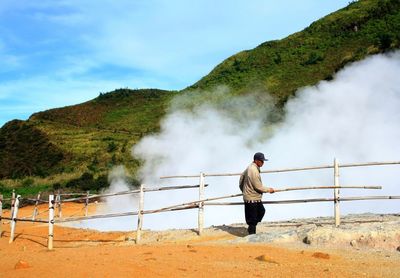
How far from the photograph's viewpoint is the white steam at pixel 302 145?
15.8m

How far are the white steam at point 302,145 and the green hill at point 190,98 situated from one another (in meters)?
4.79

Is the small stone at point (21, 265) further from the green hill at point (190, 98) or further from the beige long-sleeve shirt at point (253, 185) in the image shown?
the green hill at point (190, 98)

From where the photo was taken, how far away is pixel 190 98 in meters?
43.1

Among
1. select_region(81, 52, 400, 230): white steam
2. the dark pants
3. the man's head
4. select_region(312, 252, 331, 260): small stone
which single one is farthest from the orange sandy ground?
select_region(81, 52, 400, 230): white steam

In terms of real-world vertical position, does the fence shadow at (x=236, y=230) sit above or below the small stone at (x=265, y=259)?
above

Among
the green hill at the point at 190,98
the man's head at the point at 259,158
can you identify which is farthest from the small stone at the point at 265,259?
the green hill at the point at 190,98

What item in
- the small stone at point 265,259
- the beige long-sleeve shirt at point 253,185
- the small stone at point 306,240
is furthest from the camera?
the beige long-sleeve shirt at point 253,185

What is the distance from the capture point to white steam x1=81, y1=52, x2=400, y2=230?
1584 cm

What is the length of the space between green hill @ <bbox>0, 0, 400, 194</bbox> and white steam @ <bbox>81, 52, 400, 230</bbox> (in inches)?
189

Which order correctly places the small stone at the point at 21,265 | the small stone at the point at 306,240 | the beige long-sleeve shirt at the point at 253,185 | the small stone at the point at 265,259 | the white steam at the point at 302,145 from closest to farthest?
1. the small stone at the point at 21,265
2. the small stone at the point at 265,259
3. the small stone at the point at 306,240
4. the beige long-sleeve shirt at the point at 253,185
5. the white steam at the point at 302,145

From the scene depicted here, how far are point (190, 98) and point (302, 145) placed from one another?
80.5ft

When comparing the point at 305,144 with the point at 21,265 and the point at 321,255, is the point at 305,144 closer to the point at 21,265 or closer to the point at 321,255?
the point at 321,255

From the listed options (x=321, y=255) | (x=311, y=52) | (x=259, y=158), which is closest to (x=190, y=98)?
(x=311, y=52)

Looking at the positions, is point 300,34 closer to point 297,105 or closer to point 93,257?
point 297,105
